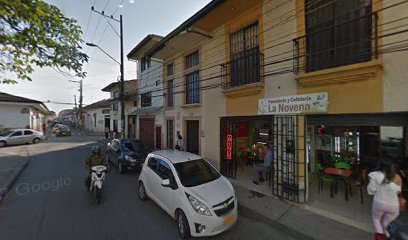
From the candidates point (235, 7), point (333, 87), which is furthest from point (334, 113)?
point (235, 7)

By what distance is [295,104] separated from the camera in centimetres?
582

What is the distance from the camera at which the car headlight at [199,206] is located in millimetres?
4289

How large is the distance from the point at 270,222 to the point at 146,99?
13551mm

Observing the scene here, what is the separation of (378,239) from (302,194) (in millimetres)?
2023

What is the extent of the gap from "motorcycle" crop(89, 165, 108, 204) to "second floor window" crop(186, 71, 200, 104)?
228 inches

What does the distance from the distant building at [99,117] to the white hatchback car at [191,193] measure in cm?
2633

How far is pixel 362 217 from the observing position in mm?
5020

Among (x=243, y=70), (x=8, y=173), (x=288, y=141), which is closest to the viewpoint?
(x=288, y=141)

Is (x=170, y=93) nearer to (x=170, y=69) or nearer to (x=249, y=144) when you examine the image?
(x=170, y=69)

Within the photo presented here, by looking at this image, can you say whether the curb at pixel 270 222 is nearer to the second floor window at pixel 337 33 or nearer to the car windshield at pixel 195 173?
the car windshield at pixel 195 173

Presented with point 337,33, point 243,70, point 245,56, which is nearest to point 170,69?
point 243,70

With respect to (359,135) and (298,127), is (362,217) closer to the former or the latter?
(298,127)

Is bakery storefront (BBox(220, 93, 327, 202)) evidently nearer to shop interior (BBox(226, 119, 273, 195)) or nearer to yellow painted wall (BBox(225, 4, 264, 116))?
yellow painted wall (BBox(225, 4, 264, 116))

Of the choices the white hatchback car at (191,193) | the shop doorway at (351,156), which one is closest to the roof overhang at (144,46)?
the white hatchback car at (191,193)
